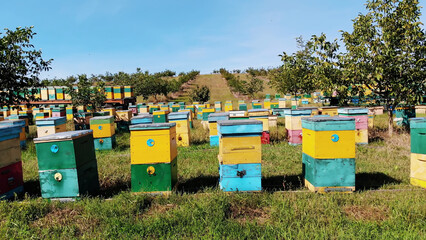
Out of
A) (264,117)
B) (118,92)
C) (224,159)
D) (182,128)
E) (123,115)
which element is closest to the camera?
(224,159)

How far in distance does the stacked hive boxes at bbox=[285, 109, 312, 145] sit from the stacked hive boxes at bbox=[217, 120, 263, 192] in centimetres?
481

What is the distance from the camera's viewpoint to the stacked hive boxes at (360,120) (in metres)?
8.59

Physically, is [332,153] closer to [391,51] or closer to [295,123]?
[295,123]

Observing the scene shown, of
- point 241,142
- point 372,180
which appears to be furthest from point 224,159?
point 372,180

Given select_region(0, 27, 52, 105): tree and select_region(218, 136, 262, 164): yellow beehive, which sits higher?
select_region(0, 27, 52, 105): tree

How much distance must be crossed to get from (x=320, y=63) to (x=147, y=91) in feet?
125

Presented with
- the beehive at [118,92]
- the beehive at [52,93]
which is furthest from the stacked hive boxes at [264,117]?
the beehive at [52,93]

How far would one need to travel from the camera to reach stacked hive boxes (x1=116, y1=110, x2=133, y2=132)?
15.1 meters

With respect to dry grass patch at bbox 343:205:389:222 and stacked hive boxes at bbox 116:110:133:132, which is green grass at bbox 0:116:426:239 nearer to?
dry grass patch at bbox 343:205:389:222

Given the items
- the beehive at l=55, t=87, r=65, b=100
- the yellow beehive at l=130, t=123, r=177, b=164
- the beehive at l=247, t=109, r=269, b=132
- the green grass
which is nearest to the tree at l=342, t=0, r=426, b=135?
the beehive at l=247, t=109, r=269, b=132

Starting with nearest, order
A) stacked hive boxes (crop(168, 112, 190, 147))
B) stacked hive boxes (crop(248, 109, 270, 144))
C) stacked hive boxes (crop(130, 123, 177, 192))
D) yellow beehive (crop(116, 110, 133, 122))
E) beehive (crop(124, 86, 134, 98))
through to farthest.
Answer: stacked hive boxes (crop(130, 123, 177, 192))
stacked hive boxes (crop(248, 109, 270, 144))
stacked hive boxes (crop(168, 112, 190, 147))
yellow beehive (crop(116, 110, 133, 122))
beehive (crop(124, 86, 134, 98))

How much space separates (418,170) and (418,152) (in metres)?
0.33

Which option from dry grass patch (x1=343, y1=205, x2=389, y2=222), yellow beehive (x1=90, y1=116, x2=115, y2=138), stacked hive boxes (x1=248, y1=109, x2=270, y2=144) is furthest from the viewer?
yellow beehive (x1=90, y1=116, x2=115, y2=138)

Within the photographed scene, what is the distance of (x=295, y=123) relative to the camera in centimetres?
902
